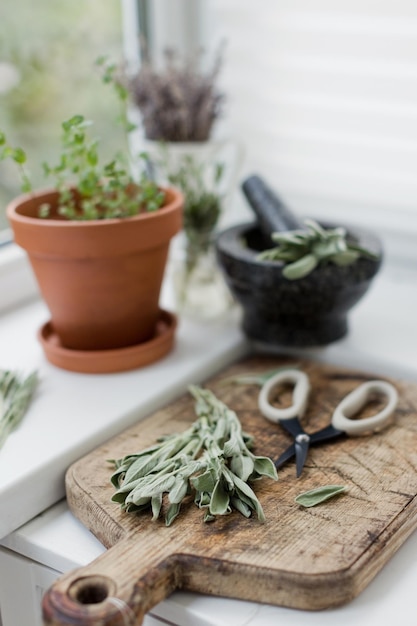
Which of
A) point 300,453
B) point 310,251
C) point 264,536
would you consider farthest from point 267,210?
point 264,536

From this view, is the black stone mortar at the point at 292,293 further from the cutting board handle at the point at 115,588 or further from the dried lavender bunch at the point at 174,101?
the cutting board handle at the point at 115,588

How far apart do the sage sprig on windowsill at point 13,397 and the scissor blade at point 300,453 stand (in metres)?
0.29

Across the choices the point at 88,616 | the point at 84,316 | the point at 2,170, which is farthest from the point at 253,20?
the point at 88,616

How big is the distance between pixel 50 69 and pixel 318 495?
74 cm

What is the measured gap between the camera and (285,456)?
0.80 metres

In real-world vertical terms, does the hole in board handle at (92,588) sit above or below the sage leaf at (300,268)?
below

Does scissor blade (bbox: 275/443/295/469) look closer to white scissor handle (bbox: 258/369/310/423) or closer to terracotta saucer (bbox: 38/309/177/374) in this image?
white scissor handle (bbox: 258/369/310/423)

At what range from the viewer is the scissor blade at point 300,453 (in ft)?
2.58

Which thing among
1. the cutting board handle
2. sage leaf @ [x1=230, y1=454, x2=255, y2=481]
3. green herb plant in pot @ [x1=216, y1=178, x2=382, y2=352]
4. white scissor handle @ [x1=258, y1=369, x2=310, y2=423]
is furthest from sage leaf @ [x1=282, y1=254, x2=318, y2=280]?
the cutting board handle

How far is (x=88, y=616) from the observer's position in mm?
585

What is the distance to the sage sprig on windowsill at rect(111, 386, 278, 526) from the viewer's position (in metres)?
0.72

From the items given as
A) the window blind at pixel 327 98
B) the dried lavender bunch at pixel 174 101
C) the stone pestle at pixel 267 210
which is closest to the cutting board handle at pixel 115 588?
the stone pestle at pixel 267 210

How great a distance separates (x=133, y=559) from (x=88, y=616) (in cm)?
8

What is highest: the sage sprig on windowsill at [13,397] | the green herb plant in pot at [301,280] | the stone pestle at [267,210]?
the stone pestle at [267,210]
